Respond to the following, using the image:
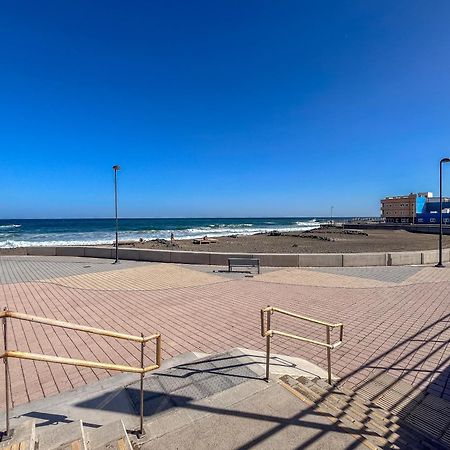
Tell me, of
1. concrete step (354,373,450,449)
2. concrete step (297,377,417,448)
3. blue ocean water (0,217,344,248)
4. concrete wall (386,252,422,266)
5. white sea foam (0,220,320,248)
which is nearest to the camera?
concrete step (297,377,417,448)

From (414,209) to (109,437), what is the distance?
93355 mm

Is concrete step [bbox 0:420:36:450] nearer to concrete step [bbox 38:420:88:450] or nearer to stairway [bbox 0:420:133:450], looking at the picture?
stairway [bbox 0:420:133:450]

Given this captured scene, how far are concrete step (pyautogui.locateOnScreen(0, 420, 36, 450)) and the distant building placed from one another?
278 ft

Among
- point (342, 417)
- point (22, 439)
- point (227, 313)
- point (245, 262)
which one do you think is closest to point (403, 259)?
point (245, 262)

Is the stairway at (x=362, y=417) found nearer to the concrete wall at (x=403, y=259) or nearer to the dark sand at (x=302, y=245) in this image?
the concrete wall at (x=403, y=259)

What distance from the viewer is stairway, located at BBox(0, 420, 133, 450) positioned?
2281 mm

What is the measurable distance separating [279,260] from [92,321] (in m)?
8.95

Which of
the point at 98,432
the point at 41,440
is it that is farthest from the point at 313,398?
the point at 41,440

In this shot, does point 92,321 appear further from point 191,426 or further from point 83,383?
point 191,426

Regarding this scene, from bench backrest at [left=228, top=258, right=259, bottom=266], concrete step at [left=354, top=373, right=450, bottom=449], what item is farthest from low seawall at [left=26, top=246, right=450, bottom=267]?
concrete step at [left=354, top=373, right=450, bottom=449]

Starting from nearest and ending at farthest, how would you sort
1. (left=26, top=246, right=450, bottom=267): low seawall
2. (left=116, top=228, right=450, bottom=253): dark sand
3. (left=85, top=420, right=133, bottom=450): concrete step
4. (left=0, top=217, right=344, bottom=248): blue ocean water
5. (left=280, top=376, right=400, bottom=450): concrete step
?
(left=85, top=420, right=133, bottom=450): concrete step, (left=280, top=376, right=400, bottom=450): concrete step, (left=26, top=246, right=450, bottom=267): low seawall, (left=116, top=228, right=450, bottom=253): dark sand, (left=0, top=217, right=344, bottom=248): blue ocean water

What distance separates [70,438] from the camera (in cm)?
243

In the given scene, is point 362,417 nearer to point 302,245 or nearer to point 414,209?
point 302,245

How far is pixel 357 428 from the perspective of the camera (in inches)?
106
